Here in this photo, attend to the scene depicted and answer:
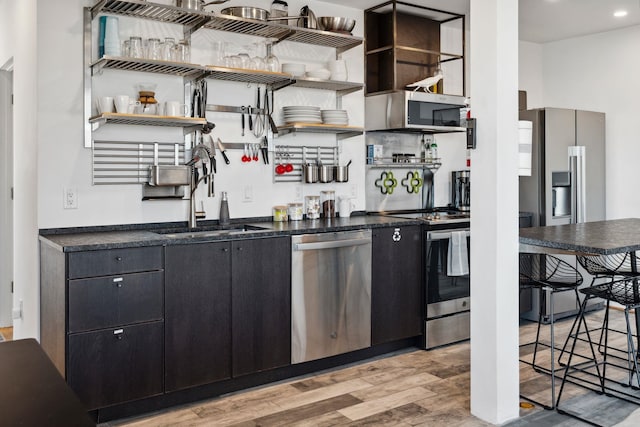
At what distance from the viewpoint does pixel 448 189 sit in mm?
5293

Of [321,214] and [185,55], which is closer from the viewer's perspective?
[185,55]

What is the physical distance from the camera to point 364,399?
3.26m

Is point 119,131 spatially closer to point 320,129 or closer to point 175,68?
point 175,68

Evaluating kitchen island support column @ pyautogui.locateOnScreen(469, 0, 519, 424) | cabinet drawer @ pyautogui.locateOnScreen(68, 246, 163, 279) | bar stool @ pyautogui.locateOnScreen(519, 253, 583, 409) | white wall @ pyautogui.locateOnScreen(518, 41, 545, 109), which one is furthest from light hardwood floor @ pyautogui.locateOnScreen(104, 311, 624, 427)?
white wall @ pyautogui.locateOnScreen(518, 41, 545, 109)

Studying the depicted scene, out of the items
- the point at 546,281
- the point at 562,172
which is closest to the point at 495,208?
the point at 546,281

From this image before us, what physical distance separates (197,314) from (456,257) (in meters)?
1.94

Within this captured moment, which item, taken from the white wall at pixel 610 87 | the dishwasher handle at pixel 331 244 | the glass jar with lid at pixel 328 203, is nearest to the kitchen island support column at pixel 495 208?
the dishwasher handle at pixel 331 244

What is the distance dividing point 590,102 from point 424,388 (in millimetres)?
3694

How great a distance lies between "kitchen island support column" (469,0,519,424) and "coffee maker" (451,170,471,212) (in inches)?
87.3

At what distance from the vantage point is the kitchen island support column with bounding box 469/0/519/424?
2822 mm

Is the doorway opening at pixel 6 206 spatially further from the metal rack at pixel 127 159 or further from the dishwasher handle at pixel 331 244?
the dishwasher handle at pixel 331 244

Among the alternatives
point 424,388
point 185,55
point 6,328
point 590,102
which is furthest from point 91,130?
point 590,102

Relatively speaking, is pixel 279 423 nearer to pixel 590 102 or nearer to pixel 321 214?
pixel 321 214

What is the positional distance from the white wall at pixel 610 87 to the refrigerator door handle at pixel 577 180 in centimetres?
66
